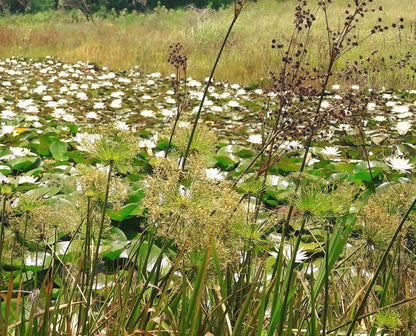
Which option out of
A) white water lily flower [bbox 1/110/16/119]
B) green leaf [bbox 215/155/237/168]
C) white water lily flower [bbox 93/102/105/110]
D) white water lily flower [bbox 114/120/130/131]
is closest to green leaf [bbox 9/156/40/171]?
white water lily flower [bbox 114/120/130/131]

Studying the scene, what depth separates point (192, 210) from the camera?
2.42 ft

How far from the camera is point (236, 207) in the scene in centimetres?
81

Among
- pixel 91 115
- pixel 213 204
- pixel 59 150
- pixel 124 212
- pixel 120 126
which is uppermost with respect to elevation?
pixel 213 204

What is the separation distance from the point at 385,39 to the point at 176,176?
7611 millimetres

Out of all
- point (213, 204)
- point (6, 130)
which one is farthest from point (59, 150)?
point (213, 204)

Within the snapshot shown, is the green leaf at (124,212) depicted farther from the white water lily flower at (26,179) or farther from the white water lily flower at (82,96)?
the white water lily flower at (82,96)

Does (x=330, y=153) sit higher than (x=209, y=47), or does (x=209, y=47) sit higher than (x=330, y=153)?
(x=330, y=153)

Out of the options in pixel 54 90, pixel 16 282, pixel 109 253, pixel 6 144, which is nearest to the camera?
pixel 16 282

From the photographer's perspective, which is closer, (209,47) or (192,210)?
(192,210)

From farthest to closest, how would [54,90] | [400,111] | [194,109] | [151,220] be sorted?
[54,90] < [194,109] < [400,111] < [151,220]

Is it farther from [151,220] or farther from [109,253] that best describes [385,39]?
[151,220]

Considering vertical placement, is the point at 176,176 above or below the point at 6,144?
above

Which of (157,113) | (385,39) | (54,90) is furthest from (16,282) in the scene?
(385,39)

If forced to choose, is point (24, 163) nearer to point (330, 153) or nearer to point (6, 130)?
point (6, 130)
